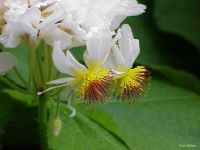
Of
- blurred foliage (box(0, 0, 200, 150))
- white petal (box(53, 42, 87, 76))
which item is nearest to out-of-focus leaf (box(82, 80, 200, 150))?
blurred foliage (box(0, 0, 200, 150))

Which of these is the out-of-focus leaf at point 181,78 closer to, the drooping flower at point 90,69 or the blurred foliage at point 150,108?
the blurred foliage at point 150,108

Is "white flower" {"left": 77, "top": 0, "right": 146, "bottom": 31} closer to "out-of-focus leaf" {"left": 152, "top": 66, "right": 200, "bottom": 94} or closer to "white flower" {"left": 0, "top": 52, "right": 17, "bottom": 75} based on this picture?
"white flower" {"left": 0, "top": 52, "right": 17, "bottom": 75}

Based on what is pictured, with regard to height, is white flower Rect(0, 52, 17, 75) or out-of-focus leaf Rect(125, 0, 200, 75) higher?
white flower Rect(0, 52, 17, 75)

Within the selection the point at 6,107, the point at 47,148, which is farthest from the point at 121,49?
the point at 6,107

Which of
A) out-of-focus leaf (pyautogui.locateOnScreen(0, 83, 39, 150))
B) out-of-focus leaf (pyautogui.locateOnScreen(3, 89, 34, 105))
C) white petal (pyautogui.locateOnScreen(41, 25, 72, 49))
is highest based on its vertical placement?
white petal (pyautogui.locateOnScreen(41, 25, 72, 49))

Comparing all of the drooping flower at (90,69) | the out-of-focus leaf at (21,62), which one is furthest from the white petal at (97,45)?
the out-of-focus leaf at (21,62)

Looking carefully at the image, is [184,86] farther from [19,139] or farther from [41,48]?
[41,48]

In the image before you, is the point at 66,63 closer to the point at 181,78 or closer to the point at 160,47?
the point at 181,78
